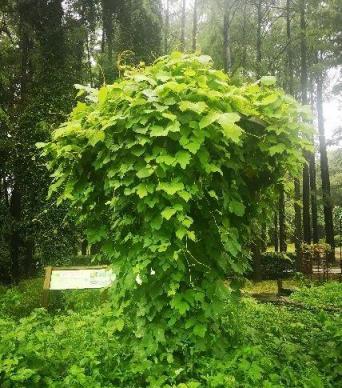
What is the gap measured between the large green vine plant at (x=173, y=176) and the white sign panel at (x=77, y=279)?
13.8 ft

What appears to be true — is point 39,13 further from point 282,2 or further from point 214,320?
point 214,320

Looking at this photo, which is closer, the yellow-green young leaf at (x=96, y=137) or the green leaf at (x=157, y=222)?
the green leaf at (x=157, y=222)

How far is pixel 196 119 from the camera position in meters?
3.59

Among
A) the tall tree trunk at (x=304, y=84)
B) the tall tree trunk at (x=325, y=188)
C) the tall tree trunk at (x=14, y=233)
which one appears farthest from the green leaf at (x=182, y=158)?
the tall tree trunk at (x=325, y=188)

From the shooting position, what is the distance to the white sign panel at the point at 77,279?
816 centimetres

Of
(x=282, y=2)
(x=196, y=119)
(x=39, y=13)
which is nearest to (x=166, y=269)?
(x=196, y=119)

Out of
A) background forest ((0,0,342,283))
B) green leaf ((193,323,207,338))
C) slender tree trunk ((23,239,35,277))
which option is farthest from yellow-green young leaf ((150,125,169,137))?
slender tree trunk ((23,239,35,277))

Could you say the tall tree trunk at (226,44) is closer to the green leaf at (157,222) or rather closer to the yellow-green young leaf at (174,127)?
the yellow-green young leaf at (174,127)

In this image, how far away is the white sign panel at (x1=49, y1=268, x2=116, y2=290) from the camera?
816 centimetres

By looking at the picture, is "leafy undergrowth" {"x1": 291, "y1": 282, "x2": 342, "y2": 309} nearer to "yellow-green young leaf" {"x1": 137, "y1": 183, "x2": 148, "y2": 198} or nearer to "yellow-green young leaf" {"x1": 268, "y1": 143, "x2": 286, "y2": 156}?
"yellow-green young leaf" {"x1": 268, "y1": 143, "x2": 286, "y2": 156}

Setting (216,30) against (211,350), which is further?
(216,30)

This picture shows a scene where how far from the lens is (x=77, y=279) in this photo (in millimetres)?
8234

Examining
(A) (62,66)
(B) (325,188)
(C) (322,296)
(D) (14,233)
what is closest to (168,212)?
(C) (322,296)

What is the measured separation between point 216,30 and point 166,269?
17919mm
